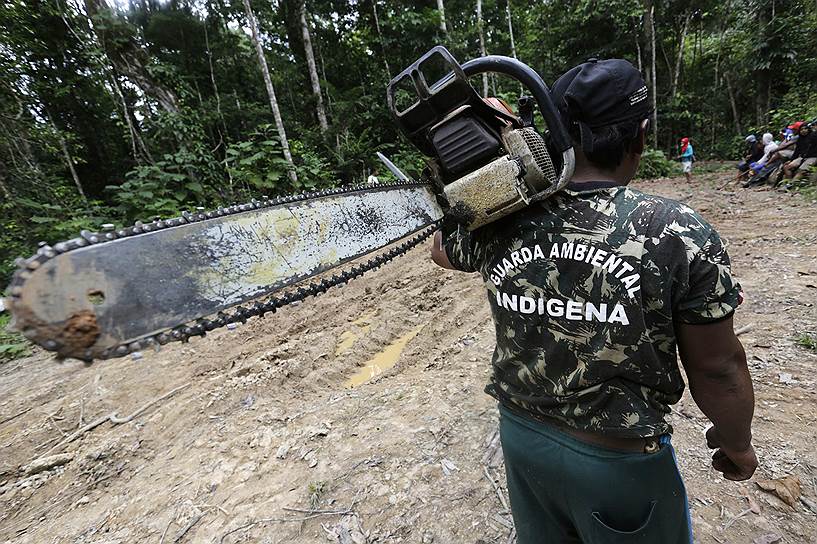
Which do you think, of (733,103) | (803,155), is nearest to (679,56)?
(733,103)

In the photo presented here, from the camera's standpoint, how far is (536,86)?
2.70 ft

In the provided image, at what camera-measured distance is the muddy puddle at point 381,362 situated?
3722 mm

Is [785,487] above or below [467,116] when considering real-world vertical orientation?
below

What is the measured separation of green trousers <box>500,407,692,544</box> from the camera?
92 cm

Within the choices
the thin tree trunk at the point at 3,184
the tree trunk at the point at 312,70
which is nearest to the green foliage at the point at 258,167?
the tree trunk at the point at 312,70

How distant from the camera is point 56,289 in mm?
784

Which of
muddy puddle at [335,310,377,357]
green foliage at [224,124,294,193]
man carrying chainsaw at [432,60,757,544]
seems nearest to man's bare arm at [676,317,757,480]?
man carrying chainsaw at [432,60,757,544]

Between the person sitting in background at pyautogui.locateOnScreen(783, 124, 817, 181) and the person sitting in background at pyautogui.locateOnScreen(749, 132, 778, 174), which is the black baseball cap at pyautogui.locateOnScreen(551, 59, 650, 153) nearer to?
the person sitting in background at pyautogui.locateOnScreen(783, 124, 817, 181)

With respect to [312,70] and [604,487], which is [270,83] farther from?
[604,487]

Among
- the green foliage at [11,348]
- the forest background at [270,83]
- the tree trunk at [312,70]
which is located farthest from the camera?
the tree trunk at [312,70]

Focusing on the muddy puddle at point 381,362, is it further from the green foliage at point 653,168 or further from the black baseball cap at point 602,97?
the green foliage at point 653,168

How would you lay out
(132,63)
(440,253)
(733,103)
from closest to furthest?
(440,253), (132,63), (733,103)

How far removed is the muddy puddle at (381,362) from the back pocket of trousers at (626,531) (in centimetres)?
285

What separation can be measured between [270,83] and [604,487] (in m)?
10.6
